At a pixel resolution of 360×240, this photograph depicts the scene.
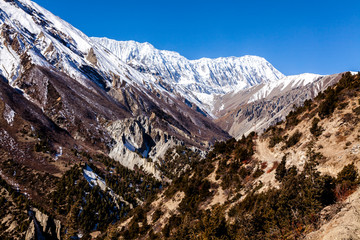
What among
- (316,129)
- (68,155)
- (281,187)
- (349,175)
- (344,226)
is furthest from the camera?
(68,155)

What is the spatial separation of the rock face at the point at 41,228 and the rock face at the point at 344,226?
166ft

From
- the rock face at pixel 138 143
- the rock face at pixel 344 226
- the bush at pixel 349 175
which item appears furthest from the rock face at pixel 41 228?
the rock face at pixel 138 143

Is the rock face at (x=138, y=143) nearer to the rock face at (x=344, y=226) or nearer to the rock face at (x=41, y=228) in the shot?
the rock face at (x=41, y=228)

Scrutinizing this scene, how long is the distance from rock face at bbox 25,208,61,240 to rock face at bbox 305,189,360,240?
50.6 meters

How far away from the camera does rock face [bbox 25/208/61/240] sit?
44.1 m

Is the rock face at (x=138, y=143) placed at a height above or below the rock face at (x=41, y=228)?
above

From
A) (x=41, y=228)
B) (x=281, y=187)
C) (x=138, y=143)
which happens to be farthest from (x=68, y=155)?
(x=281, y=187)

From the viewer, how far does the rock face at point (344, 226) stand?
10.5 meters

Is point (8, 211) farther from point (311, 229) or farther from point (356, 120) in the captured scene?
point (356, 120)

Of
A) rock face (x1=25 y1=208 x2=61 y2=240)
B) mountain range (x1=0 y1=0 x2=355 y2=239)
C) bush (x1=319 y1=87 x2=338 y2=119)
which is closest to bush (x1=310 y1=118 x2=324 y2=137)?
bush (x1=319 y1=87 x2=338 y2=119)

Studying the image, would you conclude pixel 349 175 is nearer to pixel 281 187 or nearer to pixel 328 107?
pixel 281 187

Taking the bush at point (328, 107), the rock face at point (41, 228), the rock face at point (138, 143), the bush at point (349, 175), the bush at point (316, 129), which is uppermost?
the rock face at point (138, 143)

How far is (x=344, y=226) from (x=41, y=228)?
5548 cm

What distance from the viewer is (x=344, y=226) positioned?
11.2m
